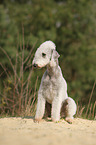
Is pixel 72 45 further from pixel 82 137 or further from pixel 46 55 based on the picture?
pixel 82 137

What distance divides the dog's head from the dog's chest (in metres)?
0.28

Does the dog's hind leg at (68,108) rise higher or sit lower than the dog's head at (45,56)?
lower

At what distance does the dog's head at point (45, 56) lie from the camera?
11.0ft

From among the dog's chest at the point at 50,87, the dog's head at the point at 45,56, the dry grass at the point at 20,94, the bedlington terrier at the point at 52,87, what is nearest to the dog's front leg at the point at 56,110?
the bedlington terrier at the point at 52,87

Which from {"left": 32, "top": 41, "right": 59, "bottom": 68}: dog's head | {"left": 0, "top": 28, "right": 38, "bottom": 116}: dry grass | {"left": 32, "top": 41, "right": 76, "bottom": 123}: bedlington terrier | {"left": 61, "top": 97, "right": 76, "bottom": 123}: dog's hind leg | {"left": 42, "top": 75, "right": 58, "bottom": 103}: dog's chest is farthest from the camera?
{"left": 0, "top": 28, "right": 38, "bottom": 116}: dry grass

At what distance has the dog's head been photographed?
3.35 metres

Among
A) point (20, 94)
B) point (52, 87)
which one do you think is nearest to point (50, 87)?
point (52, 87)

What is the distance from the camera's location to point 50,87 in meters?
3.65

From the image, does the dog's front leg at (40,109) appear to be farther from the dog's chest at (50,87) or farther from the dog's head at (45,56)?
the dog's head at (45,56)

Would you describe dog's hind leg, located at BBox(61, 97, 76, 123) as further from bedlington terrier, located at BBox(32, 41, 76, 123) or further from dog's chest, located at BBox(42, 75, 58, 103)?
dog's chest, located at BBox(42, 75, 58, 103)

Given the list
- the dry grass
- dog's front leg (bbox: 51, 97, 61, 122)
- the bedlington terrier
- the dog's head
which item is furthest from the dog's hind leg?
the dry grass

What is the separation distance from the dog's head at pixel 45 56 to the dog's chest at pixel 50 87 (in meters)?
0.28

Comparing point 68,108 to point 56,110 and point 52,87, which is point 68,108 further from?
point 52,87

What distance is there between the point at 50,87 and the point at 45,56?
56 centimetres
